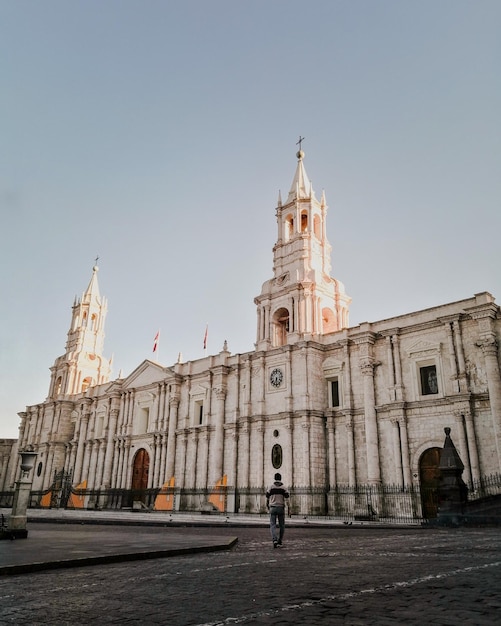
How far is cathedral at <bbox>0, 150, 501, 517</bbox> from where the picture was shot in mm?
24781

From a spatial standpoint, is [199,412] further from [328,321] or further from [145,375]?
[328,321]

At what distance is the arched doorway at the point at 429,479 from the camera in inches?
948

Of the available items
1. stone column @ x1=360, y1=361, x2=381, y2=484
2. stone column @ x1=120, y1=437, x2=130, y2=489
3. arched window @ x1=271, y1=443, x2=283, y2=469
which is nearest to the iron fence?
stone column @ x1=360, y1=361, x2=381, y2=484

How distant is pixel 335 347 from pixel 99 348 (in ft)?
105

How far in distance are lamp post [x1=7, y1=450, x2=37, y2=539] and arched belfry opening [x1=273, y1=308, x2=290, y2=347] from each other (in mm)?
23831

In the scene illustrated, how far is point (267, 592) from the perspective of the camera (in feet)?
16.8

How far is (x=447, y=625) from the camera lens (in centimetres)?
371

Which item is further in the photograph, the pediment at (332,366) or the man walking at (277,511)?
the pediment at (332,366)

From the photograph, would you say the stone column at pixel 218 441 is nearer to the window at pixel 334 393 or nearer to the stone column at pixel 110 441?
the window at pixel 334 393

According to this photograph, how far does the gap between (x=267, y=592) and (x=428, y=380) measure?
2321 centimetres

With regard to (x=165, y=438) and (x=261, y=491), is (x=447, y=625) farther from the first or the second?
(x=165, y=438)

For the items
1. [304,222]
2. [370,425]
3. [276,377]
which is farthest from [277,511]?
[304,222]

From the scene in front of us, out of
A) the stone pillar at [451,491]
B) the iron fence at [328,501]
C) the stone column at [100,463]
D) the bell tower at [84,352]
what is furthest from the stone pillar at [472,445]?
the bell tower at [84,352]

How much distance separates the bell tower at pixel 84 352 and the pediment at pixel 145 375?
975cm
